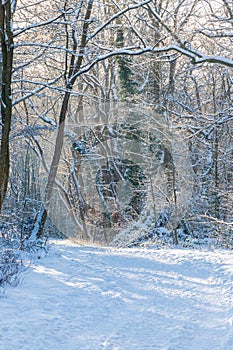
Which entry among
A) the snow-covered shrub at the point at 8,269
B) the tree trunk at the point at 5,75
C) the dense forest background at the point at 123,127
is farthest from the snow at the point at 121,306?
the dense forest background at the point at 123,127

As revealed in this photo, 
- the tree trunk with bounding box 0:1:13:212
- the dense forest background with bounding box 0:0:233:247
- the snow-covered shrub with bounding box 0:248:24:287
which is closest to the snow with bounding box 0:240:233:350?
the snow-covered shrub with bounding box 0:248:24:287

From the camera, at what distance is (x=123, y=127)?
67.9ft

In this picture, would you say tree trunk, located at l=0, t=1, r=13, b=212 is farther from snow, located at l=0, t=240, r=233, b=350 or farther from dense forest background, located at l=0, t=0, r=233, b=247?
snow, located at l=0, t=240, r=233, b=350

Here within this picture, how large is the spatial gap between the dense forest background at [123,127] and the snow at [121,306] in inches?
118

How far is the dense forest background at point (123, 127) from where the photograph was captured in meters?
10.8

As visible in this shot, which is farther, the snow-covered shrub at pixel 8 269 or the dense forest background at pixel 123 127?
the dense forest background at pixel 123 127

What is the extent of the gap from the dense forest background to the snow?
9.83ft

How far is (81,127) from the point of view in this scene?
21547mm

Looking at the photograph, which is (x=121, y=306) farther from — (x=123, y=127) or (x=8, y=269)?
(x=123, y=127)

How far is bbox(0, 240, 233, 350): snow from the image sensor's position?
→ 154 inches

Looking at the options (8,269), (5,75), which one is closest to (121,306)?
(8,269)

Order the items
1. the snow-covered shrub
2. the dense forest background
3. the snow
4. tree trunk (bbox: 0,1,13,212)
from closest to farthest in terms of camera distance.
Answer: the snow, the snow-covered shrub, tree trunk (bbox: 0,1,13,212), the dense forest background

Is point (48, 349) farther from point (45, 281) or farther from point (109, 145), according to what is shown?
point (109, 145)

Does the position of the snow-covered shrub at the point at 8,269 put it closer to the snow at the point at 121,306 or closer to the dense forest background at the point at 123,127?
the snow at the point at 121,306
